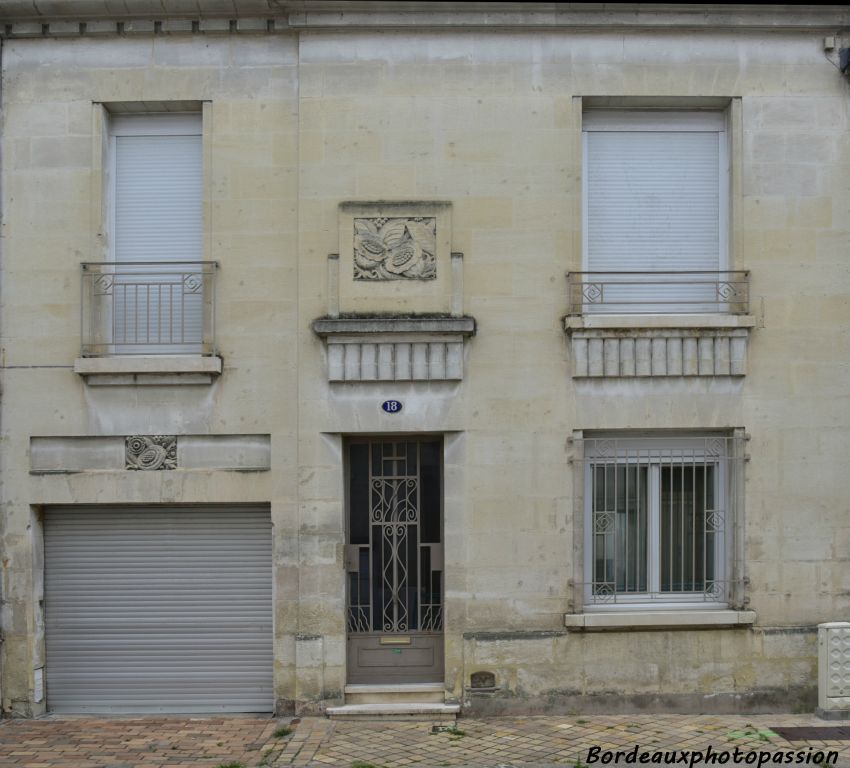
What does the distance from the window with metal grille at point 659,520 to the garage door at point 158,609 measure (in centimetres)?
332

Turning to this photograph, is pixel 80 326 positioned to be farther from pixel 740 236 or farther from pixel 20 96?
pixel 740 236

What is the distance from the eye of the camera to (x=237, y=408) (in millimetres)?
9047

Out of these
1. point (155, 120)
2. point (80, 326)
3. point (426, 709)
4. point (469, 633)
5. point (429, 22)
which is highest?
point (429, 22)

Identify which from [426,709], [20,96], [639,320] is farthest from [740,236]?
[20,96]

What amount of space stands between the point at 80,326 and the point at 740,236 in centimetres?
649

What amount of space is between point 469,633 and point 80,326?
4796mm

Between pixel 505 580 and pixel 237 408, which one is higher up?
pixel 237 408

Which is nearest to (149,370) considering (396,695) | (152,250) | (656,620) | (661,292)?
(152,250)

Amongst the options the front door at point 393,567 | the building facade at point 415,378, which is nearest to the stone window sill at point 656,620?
the building facade at point 415,378

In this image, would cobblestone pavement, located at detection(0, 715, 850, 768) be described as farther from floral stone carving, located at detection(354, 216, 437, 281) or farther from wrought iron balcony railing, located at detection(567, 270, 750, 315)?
floral stone carving, located at detection(354, 216, 437, 281)

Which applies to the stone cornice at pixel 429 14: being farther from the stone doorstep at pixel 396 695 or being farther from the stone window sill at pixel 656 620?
the stone doorstep at pixel 396 695

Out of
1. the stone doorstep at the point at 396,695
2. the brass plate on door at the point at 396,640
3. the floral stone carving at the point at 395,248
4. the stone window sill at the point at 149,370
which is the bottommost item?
the stone doorstep at the point at 396,695

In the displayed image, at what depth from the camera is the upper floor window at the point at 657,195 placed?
9.33 meters

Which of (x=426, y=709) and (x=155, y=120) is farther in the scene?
(x=155, y=120)
